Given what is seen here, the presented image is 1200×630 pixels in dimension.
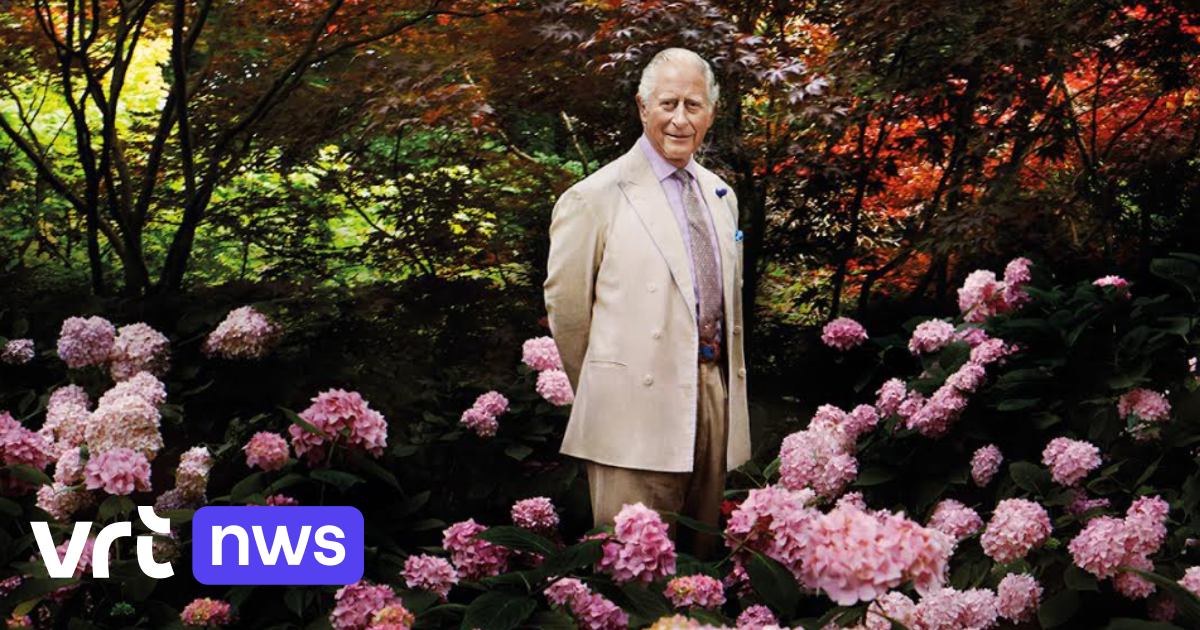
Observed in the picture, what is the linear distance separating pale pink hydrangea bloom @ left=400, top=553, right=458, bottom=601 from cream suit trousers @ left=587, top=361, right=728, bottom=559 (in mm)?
708

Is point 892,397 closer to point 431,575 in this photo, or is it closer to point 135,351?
point 431,575

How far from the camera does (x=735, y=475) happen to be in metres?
4.34

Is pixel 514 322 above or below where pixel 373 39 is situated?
below

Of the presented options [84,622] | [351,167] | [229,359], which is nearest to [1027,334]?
[229,359]

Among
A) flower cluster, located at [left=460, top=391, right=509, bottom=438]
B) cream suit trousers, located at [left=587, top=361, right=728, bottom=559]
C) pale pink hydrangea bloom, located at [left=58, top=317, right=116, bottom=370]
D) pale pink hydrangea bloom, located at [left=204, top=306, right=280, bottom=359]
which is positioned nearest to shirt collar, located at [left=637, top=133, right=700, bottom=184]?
cream suit trousers, located at [left=587, top=361, right=728, bottom=559]

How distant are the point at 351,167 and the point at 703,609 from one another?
3753mm

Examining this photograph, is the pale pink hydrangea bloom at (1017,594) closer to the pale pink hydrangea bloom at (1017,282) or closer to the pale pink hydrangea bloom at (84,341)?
the pale pink hydrangea bloom at (1017,282)

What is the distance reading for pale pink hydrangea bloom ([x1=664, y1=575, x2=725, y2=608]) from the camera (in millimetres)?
1814

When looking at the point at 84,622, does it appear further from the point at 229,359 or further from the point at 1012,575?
the point at 1012,575

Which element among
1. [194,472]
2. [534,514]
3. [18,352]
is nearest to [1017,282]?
[534,514]

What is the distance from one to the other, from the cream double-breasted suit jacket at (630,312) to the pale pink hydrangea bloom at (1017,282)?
3.81ft

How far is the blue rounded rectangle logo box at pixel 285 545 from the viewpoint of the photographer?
2398 mm

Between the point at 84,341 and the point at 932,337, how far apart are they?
2511mm

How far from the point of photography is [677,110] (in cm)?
283
